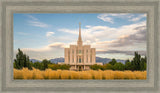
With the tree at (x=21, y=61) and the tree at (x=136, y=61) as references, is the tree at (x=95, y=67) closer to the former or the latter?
the tree at (x=136, y=61)

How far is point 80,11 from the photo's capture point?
415cm

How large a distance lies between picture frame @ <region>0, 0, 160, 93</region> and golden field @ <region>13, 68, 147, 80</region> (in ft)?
0.65

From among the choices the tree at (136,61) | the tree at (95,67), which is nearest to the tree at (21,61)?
the tree at (95,67)

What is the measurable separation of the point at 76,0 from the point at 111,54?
1.69 m

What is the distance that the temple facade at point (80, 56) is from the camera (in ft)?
14.5

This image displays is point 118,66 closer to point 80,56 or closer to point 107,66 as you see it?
point 107,66

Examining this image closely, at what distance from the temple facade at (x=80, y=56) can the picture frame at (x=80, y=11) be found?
0.48 meters

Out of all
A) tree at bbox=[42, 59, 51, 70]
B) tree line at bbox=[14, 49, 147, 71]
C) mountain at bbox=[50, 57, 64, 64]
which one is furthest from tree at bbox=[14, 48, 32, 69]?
mountain at bbox=[50, 57, 64, 64]

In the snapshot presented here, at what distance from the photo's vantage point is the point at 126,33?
14.5ft

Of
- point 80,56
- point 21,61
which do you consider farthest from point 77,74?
point 21,61

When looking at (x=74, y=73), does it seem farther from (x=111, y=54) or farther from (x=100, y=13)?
(x=100, y=13)

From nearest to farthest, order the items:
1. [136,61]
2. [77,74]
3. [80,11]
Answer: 1. [80,11]
2. [77,74]
3. [136,61]

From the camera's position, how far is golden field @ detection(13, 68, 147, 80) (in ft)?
14.1

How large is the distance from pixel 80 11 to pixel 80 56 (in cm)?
117
